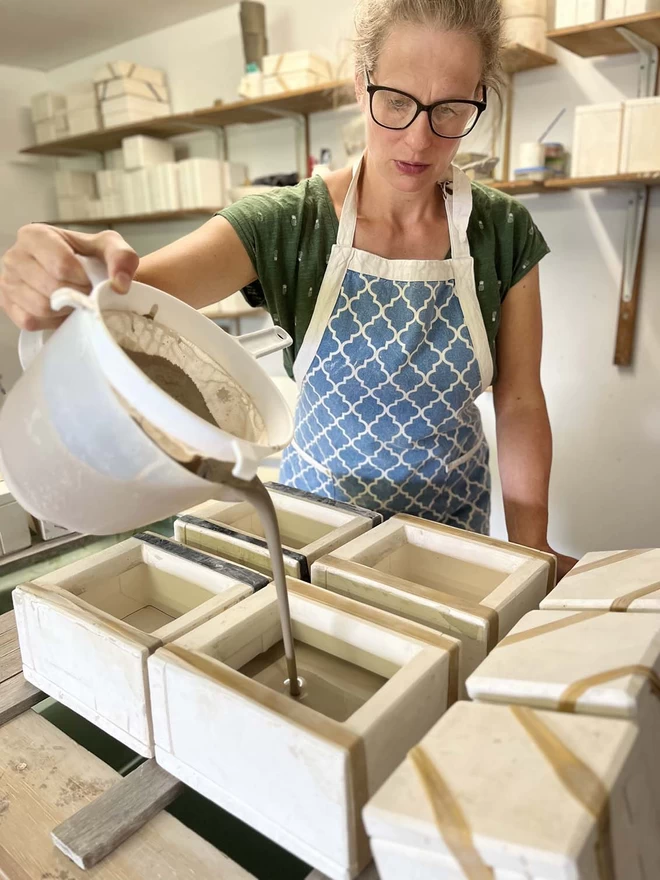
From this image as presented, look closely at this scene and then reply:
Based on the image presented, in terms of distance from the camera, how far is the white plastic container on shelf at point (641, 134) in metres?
2.00

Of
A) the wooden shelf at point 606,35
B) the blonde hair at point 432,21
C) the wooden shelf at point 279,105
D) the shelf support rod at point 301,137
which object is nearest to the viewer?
the blonde hair at point 432,21

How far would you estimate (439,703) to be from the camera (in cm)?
74

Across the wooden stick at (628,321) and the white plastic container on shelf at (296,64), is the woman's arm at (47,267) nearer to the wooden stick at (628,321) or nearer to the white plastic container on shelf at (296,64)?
the wooden stick at (628,321)

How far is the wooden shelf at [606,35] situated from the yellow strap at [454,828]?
2164mm

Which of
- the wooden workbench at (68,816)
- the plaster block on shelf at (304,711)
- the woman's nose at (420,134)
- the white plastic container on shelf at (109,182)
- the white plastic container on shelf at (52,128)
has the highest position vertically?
the white plastic container on shelf at (52,128)

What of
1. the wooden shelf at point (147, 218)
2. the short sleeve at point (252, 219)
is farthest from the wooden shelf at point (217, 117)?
the short sleeve at point (252, 219)

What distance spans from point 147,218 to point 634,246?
252cm

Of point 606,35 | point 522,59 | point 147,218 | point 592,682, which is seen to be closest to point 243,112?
point 147,218

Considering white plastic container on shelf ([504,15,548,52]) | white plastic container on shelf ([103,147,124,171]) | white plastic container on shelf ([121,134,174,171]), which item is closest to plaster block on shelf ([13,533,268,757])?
white plastic container on shelf ([504,15,548,52])

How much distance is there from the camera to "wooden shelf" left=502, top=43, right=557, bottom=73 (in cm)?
215

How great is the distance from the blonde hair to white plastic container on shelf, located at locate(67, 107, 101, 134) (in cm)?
294

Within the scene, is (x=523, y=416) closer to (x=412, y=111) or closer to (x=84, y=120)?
(x=412, y=111)

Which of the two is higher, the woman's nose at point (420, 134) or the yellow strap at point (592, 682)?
the woman's nose at point (420, 134)

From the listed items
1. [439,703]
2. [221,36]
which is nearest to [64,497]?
[439,703]
